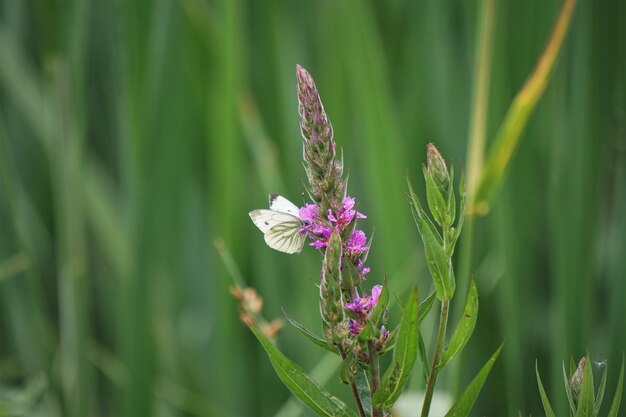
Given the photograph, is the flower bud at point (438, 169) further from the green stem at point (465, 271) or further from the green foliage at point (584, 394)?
the green stem at point (465, 271)

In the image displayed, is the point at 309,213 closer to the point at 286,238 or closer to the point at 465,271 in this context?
the point at 286,238

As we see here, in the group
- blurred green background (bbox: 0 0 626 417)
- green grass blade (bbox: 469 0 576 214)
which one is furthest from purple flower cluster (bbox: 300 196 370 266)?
blurred green background (bbox: 0 0 626 417)

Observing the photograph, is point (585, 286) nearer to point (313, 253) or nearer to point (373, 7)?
point (313, 253)

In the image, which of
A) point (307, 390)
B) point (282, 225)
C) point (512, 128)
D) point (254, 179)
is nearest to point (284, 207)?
point (282, 225)

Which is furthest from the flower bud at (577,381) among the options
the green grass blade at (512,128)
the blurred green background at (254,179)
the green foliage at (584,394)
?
the blurred green background at (254,179)

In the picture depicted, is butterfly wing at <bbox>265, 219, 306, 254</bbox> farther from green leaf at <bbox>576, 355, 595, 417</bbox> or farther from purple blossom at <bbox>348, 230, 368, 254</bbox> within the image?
green leaf at <bbox>576, 355, 595, 417</bbox>

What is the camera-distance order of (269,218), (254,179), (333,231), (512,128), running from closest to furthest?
(333,231)
(269,218)
(512,128)
(254,179)
